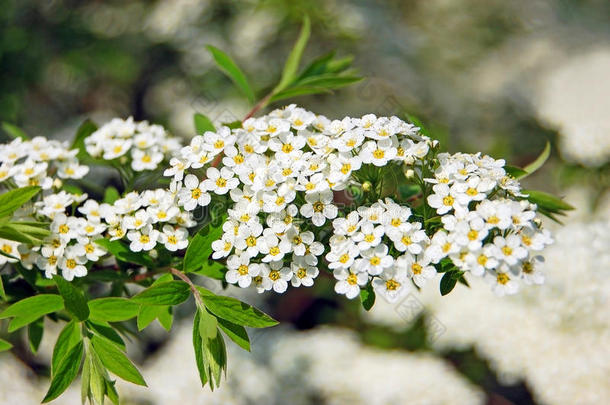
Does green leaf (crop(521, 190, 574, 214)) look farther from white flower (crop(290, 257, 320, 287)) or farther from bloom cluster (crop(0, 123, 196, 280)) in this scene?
bloom cluster (crop(0, 123, 196, 280))

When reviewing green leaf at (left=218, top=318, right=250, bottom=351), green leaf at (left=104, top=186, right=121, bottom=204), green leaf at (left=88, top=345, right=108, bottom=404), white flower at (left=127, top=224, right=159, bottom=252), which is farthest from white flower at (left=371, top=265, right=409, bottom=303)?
green leaf at (left=104, top=186, right=121, bottom=204)

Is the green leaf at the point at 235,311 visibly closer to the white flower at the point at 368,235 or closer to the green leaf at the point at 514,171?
the white flower at the point at 368,235

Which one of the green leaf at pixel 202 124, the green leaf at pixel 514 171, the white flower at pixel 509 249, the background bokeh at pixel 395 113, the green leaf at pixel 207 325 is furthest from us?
the background bokeh at pixel 395 113

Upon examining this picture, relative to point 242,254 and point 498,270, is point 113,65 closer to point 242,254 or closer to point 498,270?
point 242,254

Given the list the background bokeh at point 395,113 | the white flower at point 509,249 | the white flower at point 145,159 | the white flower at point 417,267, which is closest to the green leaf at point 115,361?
the white flower at point 145,159

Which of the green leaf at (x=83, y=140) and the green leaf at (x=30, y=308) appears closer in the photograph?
the green leaf at (x=30, y=308)

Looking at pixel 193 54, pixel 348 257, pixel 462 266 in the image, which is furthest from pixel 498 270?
pixel 193 54

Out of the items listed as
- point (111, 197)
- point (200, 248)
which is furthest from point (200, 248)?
point (111, 197)
